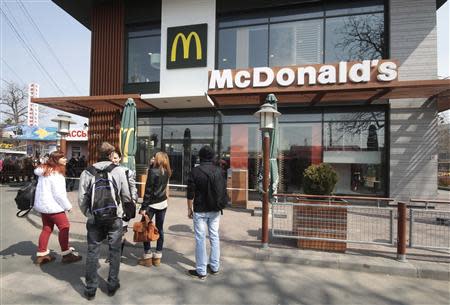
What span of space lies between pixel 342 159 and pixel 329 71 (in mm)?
3303

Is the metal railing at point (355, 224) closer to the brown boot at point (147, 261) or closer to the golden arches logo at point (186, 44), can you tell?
the brown boot at point (147, 261)

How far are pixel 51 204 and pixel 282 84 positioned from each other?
24.6ft

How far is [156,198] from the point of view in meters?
4.75

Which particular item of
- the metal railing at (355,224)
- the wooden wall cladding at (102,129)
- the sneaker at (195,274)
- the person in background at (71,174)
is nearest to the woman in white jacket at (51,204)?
the sneaker at (195,274)

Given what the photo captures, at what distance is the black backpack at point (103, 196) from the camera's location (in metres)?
3.71

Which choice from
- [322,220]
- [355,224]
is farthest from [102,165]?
[355,224]

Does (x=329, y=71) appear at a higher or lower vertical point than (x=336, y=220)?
higher

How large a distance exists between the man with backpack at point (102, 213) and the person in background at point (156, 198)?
29.1 inches

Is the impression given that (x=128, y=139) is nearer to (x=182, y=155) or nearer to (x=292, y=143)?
(x=182, y=155)

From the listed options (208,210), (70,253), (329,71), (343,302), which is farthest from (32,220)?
(329,71)

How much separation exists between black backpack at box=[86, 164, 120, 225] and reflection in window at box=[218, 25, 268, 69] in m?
9.04

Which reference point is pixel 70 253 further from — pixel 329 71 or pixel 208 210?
pixel 329 71

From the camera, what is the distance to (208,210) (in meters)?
4.39

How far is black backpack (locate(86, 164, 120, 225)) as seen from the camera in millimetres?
3707
